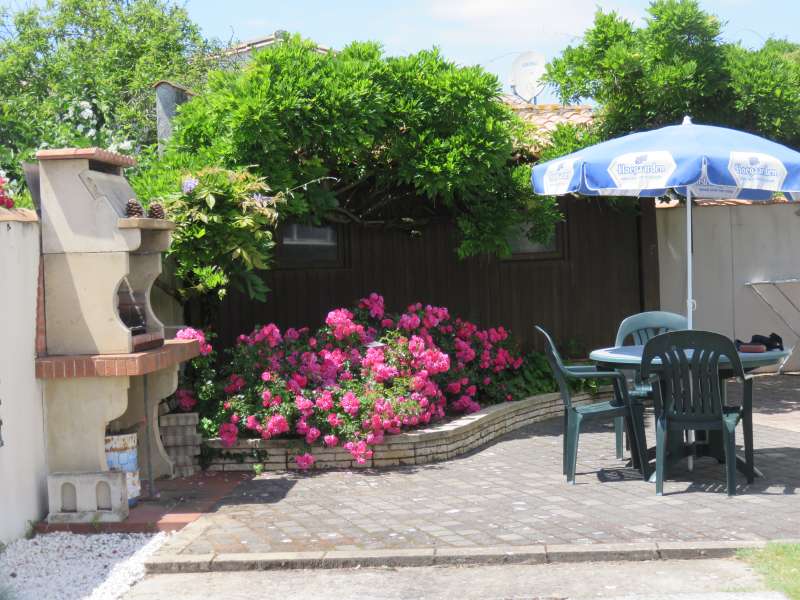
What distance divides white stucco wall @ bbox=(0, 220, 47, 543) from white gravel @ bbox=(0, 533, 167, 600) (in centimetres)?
22

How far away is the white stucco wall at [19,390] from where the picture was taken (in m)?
6.00

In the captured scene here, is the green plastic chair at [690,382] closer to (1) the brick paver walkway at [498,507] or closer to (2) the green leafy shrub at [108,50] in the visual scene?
(1) the brick paver walkway at [498,507]

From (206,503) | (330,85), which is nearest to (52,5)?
(330,85)

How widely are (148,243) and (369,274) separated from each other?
4.52m

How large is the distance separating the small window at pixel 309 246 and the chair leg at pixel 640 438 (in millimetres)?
5005

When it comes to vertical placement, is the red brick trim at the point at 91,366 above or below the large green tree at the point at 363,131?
below

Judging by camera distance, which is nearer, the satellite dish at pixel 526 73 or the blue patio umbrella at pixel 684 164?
the blue patio umbrella at pixel 684 164

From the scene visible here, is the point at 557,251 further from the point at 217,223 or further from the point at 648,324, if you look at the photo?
the point at 217,223

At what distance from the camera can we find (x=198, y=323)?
9.77 meters

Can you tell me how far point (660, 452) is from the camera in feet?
22.9

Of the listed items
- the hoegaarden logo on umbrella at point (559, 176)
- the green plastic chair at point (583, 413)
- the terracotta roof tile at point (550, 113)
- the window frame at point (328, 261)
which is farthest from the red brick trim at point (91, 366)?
the terracotta roof tile at point (550, 113)

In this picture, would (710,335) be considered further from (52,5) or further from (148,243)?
(52,5)

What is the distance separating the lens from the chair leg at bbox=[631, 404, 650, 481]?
7.46 m

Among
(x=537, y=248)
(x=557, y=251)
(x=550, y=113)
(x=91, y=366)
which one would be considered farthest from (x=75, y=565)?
(x=550, y=113)
